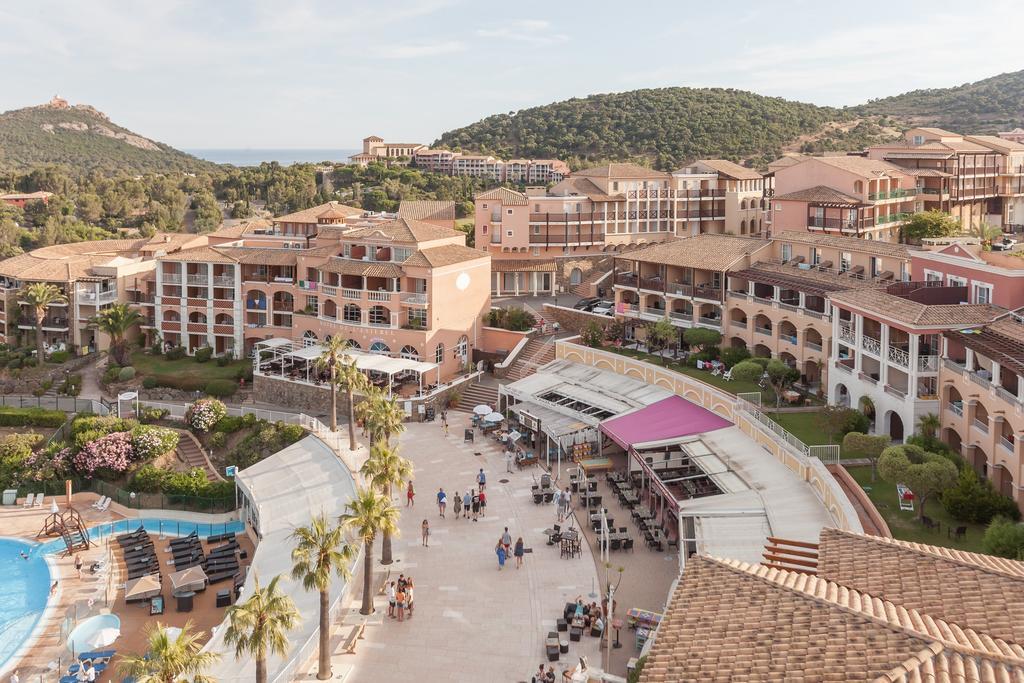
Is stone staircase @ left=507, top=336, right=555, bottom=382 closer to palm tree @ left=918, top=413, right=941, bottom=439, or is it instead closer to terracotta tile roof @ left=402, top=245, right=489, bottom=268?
terracotta tile roof @ left=402, top=245, right=489, bottom=268

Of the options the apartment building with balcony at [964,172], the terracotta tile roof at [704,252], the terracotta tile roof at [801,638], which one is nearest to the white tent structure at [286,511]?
the terracotta tile roof at [801,638]

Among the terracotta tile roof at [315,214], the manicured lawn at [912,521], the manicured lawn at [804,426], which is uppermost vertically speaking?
the terracotta tile roof at [315,214]

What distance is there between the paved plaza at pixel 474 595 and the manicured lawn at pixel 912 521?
10021 millimetres

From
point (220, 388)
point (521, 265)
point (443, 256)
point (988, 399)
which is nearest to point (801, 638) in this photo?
point (988, 399)

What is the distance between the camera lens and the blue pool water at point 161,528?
4375 centimetres

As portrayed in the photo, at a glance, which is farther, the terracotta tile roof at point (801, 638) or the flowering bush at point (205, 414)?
the flowering bush at point (205, 414)

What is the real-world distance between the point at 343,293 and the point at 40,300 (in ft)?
78.6

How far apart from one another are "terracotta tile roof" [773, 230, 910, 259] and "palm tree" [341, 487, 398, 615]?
2934 centimetres

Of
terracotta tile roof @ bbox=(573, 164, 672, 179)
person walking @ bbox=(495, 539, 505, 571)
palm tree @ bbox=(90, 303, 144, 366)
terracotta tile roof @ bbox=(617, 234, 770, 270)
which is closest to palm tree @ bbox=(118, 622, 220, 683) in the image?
person walking @ bbox=(495, 539, 505, 571)

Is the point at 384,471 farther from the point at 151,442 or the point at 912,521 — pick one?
the point at 151,442

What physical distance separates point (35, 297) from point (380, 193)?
49.8 m

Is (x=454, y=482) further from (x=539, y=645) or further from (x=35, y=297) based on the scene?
(x=35, y=297)

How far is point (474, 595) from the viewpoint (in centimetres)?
3167

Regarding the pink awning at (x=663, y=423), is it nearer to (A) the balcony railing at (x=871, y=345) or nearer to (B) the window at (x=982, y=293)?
(A) the balcony railing at (x=871, y=345)
